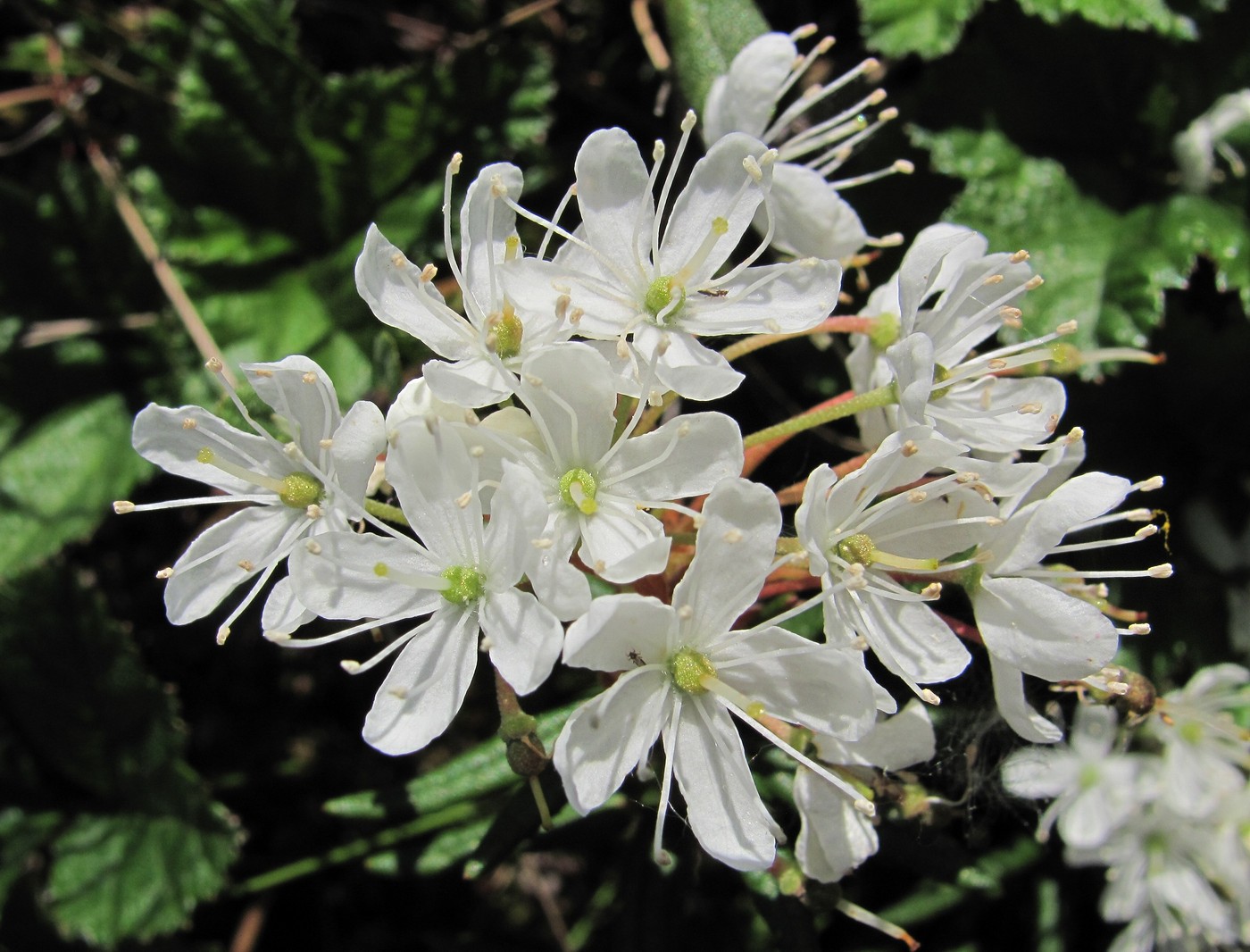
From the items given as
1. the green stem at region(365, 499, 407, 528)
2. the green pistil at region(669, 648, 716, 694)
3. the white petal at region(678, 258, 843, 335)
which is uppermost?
the white petal at region(678, 258, 843, 335)

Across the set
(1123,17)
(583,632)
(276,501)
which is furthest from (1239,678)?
(276,501)

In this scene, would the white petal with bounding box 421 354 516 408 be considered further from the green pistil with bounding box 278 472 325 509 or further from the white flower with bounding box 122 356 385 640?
the green pistil with bounding box 278 472 325 509

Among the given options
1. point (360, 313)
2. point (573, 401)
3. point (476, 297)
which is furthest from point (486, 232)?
point (360, 313)

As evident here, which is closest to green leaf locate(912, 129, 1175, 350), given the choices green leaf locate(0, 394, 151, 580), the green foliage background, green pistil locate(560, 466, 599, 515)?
the green foliage background

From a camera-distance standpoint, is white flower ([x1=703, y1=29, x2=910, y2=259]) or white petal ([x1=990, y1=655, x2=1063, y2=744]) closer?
white petal ([x1=990, y1=655, x2=1063, y2=744])

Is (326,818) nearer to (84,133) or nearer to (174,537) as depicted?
(174,537)

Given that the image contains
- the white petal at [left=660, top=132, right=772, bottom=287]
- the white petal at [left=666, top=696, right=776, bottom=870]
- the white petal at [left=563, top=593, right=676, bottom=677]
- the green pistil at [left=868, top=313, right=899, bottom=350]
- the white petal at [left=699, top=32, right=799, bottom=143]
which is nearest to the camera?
the white petal at [left=563, top=593, right=676, bottom=677]

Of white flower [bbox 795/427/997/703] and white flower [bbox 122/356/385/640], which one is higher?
white flower [bbox 122/356/385/640]

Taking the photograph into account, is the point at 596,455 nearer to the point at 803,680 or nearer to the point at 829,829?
the point at 803,680

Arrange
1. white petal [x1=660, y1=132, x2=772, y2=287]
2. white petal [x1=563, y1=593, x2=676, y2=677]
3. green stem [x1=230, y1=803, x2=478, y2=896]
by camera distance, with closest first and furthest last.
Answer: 1. white petal [x1=563, y1=593, x2=676, y2=677]
2. white petal [x1=660, y1=132, x2=772, y2=287]
3. green stem [x1=230, y1=803, x2=478, y2=896]
